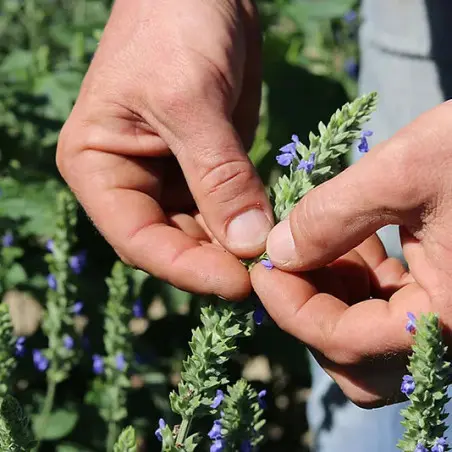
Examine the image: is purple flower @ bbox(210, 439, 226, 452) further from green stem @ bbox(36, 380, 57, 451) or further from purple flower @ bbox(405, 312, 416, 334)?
green stem @ bbox(36, 380, 57, 451)

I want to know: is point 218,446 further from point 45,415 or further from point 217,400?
point 45,415

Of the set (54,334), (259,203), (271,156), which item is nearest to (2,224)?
(54,334)

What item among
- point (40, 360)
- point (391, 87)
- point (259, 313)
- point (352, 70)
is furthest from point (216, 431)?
point (352, 70)

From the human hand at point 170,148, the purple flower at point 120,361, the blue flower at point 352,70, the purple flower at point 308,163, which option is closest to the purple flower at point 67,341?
the purple flower at point 120,361

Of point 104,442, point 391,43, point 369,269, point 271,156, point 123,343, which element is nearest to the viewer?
point 369,269

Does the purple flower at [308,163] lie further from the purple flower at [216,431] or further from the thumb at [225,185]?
the purple flower at [216,431]

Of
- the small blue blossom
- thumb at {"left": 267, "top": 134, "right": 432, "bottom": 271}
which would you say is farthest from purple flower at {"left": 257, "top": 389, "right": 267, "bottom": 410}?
the small blue blossom

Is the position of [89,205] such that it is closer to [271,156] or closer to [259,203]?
[259,203]
